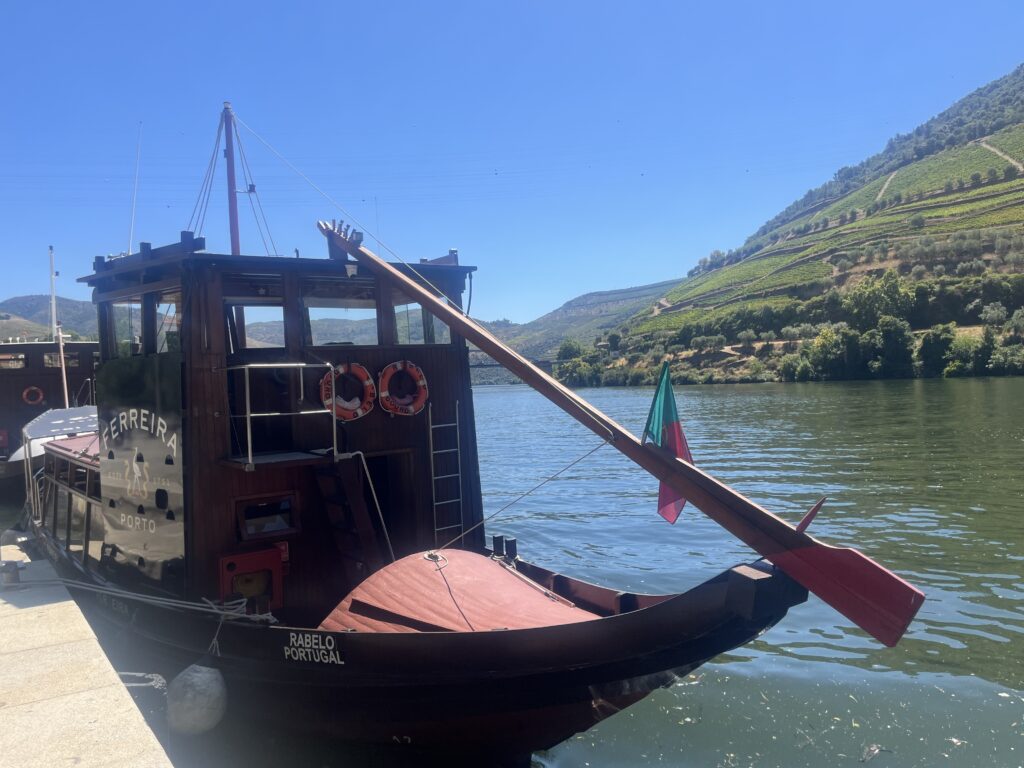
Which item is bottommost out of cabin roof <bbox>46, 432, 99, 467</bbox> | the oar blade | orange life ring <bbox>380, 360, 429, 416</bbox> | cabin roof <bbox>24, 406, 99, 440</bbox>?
the oar blade

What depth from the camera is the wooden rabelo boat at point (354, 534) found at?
18.0 feet

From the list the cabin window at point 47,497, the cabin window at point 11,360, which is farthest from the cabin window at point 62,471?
the cabin window at point 11,360

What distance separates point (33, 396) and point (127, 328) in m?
18.4

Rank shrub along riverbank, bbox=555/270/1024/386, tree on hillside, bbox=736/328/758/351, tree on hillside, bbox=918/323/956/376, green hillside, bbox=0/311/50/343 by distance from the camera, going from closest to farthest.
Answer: green hillside, bbox=0/311/50/343
shrub along riverbank, bbox=555/270/1024/386
tree on hillside, bbox=918/323/956/376
tree on hillside, bbox=736/328/758/351

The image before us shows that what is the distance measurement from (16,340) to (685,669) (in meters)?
27.3

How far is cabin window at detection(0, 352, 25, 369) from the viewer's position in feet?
Result: 76.1

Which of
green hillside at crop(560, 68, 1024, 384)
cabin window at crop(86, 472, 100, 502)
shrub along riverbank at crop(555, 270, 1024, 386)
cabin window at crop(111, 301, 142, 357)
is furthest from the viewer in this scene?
green hillside at crop(560, 68, 1024, 384)

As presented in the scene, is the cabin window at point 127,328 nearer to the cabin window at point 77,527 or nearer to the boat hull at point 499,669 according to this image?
the cabin window at point 77,527

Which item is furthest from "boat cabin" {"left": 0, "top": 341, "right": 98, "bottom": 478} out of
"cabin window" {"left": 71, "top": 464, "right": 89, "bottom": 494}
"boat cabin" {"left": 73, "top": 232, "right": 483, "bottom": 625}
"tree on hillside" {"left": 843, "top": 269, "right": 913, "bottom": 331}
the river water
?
"tree on hillside" {"left": 843, "top": 269, "right": 913, "bottom": 331}

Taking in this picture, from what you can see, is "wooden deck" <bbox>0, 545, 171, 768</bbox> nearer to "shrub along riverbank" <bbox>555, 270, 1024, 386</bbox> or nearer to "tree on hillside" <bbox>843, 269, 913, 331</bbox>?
"shrub along riverbank" <bbox>555, 270, 1024, 386</bbox>

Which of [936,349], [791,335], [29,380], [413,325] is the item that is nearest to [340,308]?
[413,325]

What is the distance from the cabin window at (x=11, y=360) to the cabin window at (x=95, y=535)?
16.8m

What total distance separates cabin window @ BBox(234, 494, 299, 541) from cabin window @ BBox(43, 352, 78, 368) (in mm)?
19819

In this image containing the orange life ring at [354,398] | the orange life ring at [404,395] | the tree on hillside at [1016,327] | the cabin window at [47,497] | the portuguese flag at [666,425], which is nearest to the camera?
the portuguese flag at [666,425]
